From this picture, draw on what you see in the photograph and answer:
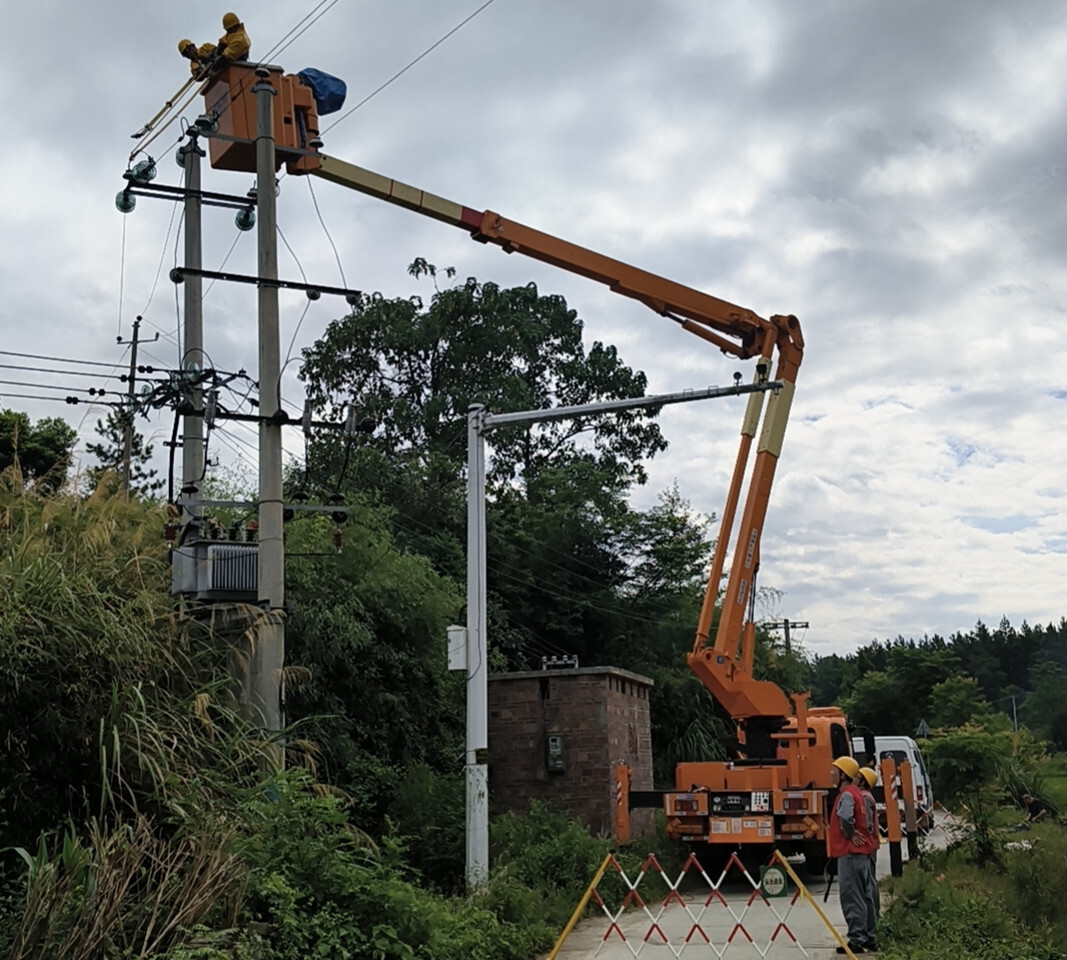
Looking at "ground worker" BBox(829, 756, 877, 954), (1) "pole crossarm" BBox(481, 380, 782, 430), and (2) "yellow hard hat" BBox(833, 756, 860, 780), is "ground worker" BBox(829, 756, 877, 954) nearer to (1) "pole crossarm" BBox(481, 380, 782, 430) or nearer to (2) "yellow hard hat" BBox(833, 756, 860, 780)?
(2) "yellow hard hat" BBox(833, 756, 860, 780)

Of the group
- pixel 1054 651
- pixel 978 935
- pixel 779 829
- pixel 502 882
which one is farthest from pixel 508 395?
pixel 1054 651

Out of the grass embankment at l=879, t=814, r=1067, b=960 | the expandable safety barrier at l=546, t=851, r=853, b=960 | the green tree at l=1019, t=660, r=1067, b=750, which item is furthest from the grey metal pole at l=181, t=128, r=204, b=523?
the green tree at l=1019, t=660, r=1067, b=750

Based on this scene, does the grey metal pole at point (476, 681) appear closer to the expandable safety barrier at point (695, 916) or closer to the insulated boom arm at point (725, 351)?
the expandable safety barrier at point (695, 916)

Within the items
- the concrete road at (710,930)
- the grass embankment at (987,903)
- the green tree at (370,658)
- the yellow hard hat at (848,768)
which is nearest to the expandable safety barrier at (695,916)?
the concrete road at (710,930)

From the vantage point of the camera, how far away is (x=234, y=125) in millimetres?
14625

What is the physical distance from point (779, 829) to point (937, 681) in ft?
154

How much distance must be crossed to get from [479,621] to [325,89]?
6522 mm

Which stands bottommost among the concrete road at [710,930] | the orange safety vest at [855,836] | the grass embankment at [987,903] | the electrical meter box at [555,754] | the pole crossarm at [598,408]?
the concrete road at [710,930]

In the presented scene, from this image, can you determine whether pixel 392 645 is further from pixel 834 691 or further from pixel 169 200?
pixel 834 691

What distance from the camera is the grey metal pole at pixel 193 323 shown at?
47.6 feet

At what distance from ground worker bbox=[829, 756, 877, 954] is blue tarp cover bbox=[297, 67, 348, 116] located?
9.73m

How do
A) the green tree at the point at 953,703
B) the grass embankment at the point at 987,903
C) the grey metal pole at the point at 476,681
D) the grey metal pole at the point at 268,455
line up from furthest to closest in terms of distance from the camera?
the green tree at the point at 953,703 < the grey metal pole at the point at 476,681 < the grey metal pole at the point at 268,455 < the grass embankment at the point at 987,903

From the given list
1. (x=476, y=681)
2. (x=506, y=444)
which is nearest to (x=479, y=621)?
(x=476, y=681)

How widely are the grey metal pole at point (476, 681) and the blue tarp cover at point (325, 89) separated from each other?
400 centimetres
